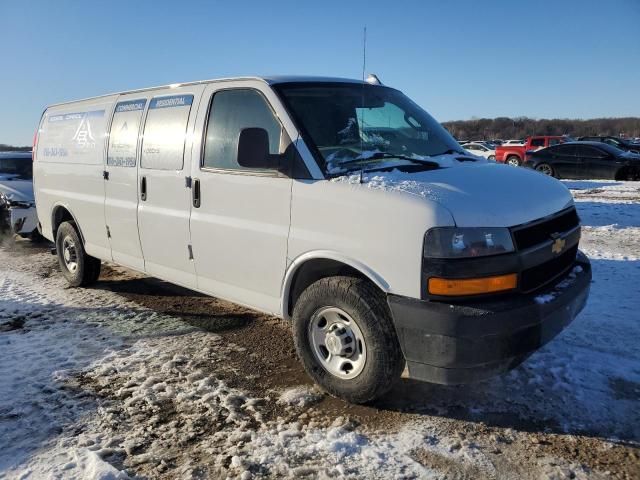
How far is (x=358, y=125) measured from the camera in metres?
3.95

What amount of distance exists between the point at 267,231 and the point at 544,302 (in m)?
1.86

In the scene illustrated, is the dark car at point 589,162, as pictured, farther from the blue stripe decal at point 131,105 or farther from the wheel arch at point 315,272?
the wheel arch at point 315,272

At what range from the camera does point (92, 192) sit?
5508 mm

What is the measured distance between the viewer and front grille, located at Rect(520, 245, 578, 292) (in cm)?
300

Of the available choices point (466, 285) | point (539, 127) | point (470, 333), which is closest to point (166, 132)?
point (466, 285)

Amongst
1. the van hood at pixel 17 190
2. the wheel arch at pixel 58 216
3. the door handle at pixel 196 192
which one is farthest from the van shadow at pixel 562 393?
the van hood at pixel 17 190

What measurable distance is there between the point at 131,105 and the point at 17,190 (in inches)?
195

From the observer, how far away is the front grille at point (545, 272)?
3.00 metres

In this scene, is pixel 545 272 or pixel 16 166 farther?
pixel 16 166

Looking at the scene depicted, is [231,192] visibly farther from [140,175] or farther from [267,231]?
[140,175]

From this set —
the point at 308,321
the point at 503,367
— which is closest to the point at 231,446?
the point at 308,321

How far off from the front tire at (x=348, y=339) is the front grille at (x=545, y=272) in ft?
2.69

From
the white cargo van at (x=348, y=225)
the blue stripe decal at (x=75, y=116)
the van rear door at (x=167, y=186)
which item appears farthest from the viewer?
the blue stripe decal at (x=75, y=116)

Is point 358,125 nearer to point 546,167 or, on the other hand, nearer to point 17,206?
point 17,206
